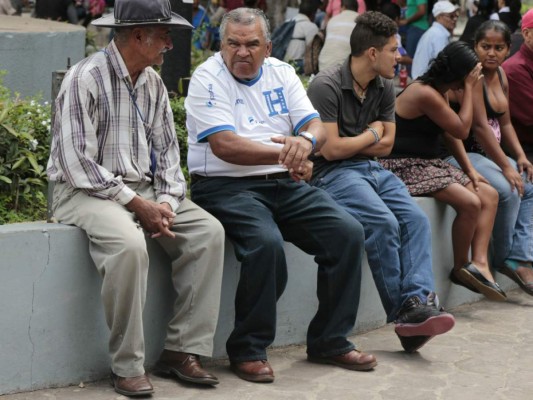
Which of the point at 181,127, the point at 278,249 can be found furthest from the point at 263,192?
the point at 181,127

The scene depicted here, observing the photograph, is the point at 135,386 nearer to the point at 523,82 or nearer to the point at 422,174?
A: the point at 422,174

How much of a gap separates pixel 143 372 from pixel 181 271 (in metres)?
0.49

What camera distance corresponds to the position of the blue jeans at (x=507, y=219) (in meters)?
7.01

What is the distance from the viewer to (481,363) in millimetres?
5660

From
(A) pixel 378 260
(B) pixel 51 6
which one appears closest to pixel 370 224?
(A) pixel 378 260

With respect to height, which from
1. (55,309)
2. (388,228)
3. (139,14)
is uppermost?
(139,14)

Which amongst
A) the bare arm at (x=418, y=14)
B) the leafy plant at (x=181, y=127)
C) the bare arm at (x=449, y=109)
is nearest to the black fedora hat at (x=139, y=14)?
the leafy plant at (x=181, y=127)

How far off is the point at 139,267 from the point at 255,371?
2.80 feet

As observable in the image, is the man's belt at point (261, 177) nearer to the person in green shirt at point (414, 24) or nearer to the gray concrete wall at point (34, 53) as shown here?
the gray concrete wall at point (34, 53)

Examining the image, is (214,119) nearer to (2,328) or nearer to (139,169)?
(139,169)

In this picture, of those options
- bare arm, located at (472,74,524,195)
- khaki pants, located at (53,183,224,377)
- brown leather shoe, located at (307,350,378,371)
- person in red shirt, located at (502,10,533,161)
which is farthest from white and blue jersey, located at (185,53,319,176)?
person in red shirt, located at (502,10,533,161)

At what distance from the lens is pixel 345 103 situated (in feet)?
19.5

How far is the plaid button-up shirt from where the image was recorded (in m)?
4.68

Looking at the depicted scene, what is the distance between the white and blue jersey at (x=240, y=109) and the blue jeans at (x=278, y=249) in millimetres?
95
